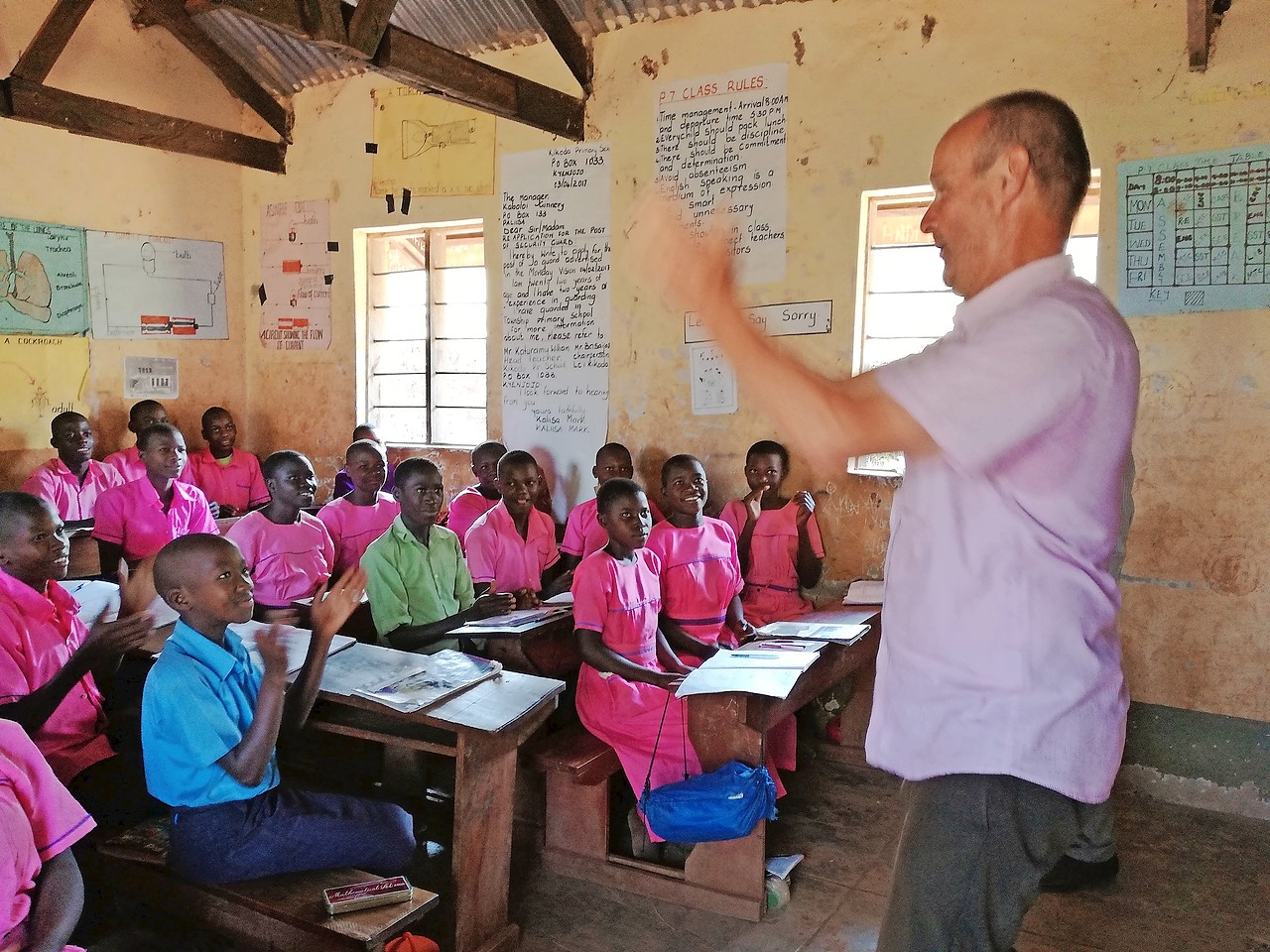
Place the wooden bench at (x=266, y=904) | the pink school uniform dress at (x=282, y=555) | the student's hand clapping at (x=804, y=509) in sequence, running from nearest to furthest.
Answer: the wooden bench at (x=266, y=904)
the pink school uniform dress at (x=282, y=555)
the student's hand clapping at (x=804, y=509)

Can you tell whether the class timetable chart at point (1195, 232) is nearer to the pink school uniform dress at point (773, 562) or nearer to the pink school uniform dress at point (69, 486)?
the pink school uniform dress at point (773, 562)

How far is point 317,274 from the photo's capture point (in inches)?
245

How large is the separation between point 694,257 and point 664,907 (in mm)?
2280

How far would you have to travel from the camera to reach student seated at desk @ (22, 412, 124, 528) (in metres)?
5.18

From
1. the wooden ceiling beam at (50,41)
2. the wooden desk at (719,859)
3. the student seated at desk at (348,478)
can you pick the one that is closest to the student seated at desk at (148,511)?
the student seated at desk at (348,478)

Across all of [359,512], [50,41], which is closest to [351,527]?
[359,512]

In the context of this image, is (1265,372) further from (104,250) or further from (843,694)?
(104,250)

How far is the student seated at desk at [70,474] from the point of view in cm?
518

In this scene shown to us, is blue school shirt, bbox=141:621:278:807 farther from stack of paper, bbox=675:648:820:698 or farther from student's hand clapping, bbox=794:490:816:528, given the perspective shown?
student's hand clapping, bbox=794:490:816:528

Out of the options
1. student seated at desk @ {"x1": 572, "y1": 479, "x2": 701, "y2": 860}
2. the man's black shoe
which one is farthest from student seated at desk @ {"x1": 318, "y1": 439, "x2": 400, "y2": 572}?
the man's black shoe

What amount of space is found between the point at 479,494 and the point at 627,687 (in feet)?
6.79

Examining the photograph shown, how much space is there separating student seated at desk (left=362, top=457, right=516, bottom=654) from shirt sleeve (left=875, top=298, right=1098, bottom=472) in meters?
2.52

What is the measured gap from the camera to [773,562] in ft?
14.4

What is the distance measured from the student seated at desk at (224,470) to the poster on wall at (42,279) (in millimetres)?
926
